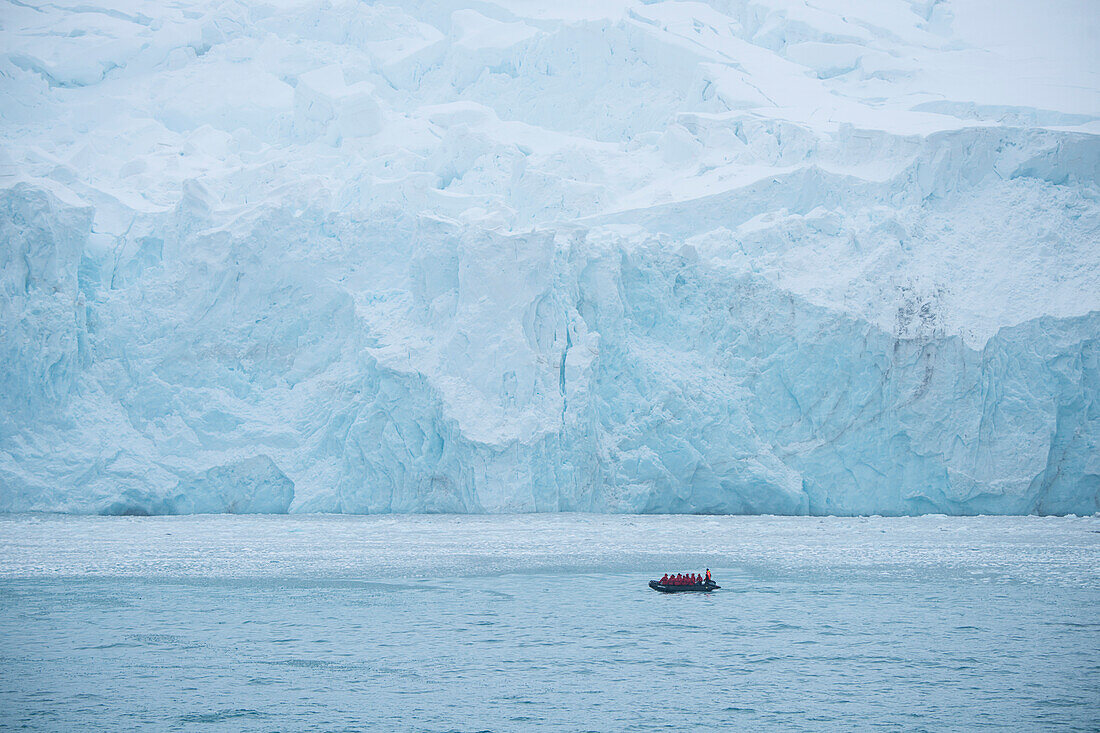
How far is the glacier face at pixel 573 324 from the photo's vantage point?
65.2 feet

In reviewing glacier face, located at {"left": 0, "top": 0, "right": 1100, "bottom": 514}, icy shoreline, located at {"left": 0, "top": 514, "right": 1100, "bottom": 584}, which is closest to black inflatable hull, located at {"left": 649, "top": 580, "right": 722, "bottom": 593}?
icy shoreline, located at {"left": 0, "top": 514, "right": 1100, "bottom": 584}

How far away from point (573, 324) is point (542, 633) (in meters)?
10.3

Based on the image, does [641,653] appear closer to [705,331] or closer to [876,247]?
[705,331]

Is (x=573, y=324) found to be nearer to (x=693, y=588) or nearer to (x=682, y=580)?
(x=682, y=580)

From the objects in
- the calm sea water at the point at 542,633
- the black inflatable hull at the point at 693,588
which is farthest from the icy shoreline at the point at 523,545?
the black inflatable hull at the point at 693,588

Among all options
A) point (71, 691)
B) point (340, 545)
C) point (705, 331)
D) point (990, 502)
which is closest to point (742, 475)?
point (705, 331)

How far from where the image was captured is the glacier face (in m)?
19.9

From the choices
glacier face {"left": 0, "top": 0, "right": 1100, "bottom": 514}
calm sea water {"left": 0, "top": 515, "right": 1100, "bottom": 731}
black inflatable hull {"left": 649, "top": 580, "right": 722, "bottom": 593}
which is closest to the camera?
calm sea water {"left": 0, "top": 515, "right": 1100, "bottom": 731}

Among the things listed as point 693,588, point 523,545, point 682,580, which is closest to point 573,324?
point 523,545

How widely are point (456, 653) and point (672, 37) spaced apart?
73.9ft

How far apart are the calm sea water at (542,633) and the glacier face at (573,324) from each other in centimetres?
239

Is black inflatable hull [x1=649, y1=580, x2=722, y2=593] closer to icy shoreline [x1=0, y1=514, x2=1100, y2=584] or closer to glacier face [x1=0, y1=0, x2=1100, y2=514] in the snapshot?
icy shoreline [x1=0, y1=514, x2=1100, y2=584]

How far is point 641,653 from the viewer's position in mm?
10172

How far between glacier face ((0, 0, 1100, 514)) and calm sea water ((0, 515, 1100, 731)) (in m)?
2.39
